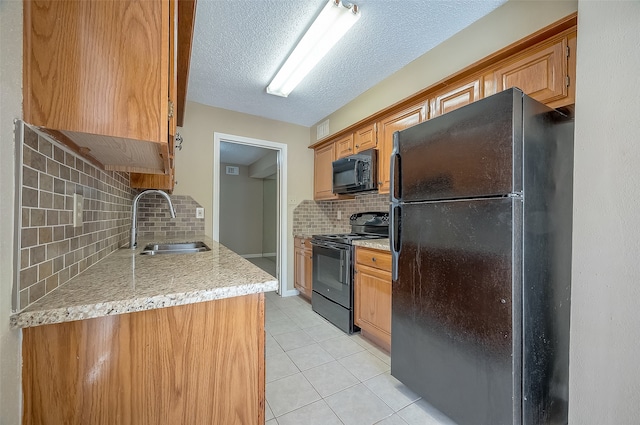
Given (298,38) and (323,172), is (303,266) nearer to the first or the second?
(323,172)

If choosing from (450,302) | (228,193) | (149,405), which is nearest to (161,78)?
(149,405)

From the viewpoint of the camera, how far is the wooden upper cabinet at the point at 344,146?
9.22 feet

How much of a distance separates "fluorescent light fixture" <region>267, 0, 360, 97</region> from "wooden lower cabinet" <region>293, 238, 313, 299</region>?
178 cm

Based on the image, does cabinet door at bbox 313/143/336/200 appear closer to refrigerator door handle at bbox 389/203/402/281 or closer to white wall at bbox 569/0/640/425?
refrigerator door handle at bbox 389/203/402/281

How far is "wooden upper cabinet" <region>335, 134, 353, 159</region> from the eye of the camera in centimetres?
281

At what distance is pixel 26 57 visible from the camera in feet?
1.91

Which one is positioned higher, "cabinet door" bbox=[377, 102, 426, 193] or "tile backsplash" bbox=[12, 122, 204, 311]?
"cabinet door" bbox=[377, 102, 426, 193]

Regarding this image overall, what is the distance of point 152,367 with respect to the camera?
66 cm

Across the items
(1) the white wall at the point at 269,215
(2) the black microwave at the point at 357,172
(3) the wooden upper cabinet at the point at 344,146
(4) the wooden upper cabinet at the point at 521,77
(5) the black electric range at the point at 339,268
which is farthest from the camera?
(1) the white wall at the point at 269,215

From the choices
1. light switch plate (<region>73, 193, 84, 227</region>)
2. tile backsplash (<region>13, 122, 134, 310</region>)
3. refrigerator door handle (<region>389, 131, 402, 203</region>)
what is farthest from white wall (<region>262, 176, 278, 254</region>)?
light switch plate (<region>73, 193, 84, 227</region>)

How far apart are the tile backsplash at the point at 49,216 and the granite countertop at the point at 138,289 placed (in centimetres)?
4

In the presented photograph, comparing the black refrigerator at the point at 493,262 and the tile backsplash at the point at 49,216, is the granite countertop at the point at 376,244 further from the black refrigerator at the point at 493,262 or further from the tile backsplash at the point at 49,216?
the tile backsplash at the point at 49,216

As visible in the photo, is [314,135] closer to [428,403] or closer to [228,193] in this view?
[428,403]

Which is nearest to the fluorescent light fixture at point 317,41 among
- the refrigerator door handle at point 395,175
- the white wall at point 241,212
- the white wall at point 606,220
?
the refrigerator door handle at point 395,175
